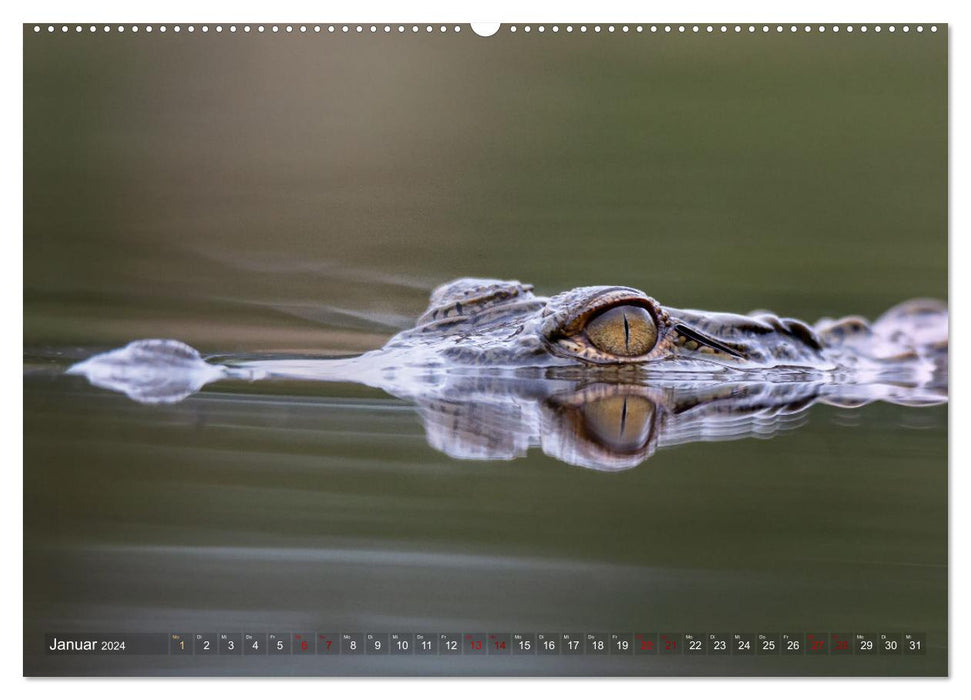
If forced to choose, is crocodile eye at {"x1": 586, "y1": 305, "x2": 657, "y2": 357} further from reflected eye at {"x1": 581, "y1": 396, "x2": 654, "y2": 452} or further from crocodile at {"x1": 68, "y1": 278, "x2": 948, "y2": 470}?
reflected eye at {"x1": 581, "y1": 396, "x2": 654, "y2": 452}

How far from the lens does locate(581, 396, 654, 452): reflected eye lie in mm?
2373

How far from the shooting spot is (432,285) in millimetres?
2414

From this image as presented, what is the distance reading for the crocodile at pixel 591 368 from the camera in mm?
2389

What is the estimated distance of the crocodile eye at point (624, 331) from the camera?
245cm

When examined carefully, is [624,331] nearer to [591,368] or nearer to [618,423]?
[591,368]

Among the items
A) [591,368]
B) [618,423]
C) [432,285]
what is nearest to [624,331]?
[591,368]

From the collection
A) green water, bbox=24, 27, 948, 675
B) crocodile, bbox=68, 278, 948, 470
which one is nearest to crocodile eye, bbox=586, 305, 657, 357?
crocodile, bbox=68, 278, 948, 470

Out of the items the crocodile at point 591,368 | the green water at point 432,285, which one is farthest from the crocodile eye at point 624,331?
the green water at point 432,285

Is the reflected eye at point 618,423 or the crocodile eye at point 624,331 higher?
the crocodile eye at point 624,331

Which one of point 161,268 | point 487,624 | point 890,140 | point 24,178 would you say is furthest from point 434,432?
point 890,140

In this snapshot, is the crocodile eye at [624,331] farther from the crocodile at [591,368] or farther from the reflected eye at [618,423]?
the reflected eye at [618,423]

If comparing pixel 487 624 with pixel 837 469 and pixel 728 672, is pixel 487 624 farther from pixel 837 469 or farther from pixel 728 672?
pixel 837 469

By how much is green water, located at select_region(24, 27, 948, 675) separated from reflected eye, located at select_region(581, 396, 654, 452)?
0.08 meters

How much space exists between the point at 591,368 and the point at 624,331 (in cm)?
14
